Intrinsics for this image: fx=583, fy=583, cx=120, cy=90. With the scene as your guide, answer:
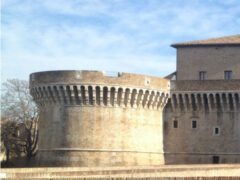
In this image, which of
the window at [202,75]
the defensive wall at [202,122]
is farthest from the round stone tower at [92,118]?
the window at [202,75]

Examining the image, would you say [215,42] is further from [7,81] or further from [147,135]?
[7,81]

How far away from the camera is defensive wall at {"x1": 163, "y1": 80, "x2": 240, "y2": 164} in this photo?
3994cm

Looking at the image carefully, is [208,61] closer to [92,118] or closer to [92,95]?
[92,95]

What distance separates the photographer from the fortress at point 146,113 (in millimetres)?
→ 37031

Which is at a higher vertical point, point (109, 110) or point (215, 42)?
point (215, 42)

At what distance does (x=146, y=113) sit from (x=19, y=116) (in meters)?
13.6

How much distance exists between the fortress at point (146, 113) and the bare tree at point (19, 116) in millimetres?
9041

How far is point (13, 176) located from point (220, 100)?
17.7 m

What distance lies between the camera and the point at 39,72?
125 ft

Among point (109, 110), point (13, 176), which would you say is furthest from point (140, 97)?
point (13, 176)

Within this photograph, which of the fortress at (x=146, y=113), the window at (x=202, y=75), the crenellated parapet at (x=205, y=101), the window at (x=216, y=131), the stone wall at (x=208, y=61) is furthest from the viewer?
the window at (x=202, y=75)

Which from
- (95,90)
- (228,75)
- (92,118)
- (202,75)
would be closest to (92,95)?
(95,90)

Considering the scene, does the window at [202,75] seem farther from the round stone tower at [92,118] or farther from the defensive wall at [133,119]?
the round stone tower at [92,118]

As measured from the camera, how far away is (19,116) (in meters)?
48.2
